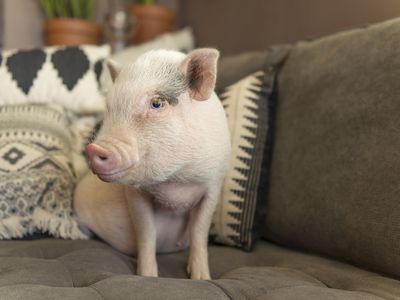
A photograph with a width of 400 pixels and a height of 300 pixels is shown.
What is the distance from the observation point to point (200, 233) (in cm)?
107

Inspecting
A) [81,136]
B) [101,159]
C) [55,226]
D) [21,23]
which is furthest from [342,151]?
[21,23]

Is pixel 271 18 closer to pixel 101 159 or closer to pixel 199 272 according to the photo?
pixel 199 272

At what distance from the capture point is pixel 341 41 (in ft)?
4.06

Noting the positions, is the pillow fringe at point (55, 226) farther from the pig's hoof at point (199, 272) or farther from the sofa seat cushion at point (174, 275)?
the pig's hoof at point (199, 272)

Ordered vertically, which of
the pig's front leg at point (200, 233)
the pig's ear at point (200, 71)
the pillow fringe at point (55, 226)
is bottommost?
the pillow fringe at point (55, 226)

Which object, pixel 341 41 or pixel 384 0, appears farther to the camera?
pixel 384 0

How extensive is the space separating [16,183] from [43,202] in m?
0.09

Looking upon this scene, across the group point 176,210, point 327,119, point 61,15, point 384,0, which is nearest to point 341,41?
point 327,119

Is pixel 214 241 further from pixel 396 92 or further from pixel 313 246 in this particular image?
pixel 396 92

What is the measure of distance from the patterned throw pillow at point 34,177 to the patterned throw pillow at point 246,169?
15.0 inches

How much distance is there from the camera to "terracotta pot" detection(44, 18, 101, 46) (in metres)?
2.35

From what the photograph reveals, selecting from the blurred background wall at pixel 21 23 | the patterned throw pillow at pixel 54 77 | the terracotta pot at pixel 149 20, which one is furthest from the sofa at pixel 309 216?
the blurred background wall at pixel 21 23

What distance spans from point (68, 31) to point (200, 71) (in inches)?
64.8

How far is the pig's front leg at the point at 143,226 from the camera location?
1.04 m
